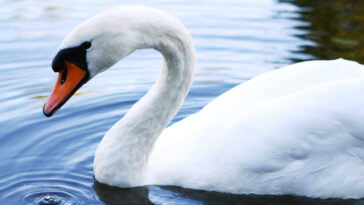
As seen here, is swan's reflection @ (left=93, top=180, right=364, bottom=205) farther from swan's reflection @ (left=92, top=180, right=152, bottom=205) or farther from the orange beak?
the orange beak

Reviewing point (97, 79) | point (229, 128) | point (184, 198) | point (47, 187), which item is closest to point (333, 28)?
point (97, 79)

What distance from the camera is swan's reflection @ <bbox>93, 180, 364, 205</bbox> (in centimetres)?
473

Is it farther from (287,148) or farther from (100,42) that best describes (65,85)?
(287,148)

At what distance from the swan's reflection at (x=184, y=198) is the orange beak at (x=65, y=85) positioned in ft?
3.36

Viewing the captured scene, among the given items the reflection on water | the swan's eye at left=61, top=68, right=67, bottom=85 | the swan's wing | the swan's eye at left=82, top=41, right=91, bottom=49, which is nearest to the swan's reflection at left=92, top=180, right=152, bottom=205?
the swan's wing

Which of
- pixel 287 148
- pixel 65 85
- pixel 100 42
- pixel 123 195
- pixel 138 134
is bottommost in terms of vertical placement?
pixel 123 195

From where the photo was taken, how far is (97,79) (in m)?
7.88

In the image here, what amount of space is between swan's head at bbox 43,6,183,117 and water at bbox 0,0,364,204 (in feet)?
3.51

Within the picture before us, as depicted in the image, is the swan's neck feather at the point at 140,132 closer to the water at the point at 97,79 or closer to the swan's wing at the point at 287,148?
the water at the point at 97,79

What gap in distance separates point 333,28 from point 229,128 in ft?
19.7

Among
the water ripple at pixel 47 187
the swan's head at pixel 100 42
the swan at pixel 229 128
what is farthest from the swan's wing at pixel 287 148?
the swan's head at pixel 100 42

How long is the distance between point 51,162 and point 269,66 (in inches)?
149

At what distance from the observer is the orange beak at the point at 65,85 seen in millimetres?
4234

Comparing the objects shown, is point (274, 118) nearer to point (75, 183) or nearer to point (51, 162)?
point (75, 183)
